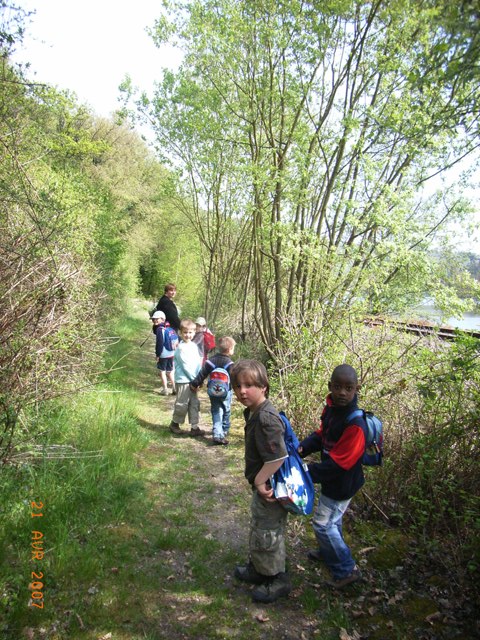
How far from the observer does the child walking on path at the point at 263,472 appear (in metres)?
2.52

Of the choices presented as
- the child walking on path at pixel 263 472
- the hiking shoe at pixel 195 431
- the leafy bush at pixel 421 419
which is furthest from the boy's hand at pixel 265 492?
the hiking shoe at pixel 195 431

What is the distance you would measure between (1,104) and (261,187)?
416 centimetres

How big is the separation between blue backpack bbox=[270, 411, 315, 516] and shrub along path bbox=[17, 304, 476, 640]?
0.81 metres

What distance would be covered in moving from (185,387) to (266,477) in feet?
11.2

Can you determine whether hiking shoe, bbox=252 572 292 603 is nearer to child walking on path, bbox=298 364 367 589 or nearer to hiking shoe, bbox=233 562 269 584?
hiking shoe, bbox=233 562 269 584

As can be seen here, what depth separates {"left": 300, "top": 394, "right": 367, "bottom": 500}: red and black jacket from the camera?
2.59 metres

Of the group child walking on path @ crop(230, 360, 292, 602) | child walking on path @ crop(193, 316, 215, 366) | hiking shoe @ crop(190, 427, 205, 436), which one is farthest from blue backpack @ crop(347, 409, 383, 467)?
child walking on path @ crop(193, 316, 215, 366)

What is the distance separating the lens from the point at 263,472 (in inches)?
99.3

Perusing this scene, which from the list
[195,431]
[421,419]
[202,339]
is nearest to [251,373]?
[421,419]

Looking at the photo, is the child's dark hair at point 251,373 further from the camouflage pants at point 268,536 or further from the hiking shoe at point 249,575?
the hiking shoe at point 249,575

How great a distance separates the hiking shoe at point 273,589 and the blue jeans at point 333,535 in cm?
36

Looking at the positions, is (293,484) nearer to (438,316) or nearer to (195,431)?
(195,431)

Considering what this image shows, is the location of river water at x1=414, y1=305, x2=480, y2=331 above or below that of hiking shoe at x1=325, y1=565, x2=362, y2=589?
above

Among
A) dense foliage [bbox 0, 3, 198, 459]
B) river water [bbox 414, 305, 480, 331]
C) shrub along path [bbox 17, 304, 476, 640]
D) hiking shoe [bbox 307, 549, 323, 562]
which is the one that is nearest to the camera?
shrub along path [bbox 17, 304, 476, 640]
